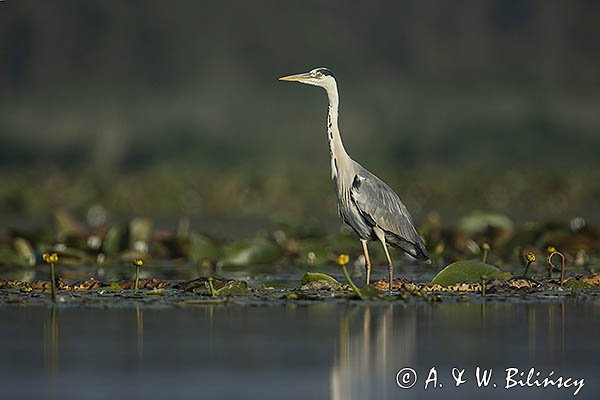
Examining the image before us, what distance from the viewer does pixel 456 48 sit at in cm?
8144

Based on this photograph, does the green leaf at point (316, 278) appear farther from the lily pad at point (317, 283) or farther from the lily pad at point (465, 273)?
the lily pad at point (465, 273)

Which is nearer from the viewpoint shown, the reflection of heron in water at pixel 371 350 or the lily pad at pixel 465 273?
the reflection of heron in water at pixel 371 350

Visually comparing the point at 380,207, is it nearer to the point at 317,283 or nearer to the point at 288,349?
the point at 317,283

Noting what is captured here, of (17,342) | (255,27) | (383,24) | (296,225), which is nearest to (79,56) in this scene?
(255,27)

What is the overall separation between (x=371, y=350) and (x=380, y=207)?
320cm

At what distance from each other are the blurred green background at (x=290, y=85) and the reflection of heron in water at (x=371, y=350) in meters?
35.7

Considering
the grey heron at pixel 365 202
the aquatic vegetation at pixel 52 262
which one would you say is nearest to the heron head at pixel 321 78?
the grey heron at pixel 365 202

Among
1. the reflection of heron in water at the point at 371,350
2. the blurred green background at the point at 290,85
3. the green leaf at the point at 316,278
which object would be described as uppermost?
the blurred green background at the point at 290,85

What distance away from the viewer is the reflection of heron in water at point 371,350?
277 inches

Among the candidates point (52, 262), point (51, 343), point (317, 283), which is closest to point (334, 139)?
point (317, 283)

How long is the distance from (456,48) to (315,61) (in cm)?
833

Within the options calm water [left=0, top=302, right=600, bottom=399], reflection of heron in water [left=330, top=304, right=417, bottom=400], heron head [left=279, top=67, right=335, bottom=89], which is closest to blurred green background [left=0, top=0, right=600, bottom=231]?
heron head [left=279, top=67, right=335, bottom=89]

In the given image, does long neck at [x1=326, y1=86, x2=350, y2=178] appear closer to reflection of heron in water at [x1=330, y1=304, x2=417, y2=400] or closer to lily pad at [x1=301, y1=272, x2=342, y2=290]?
lily pad at [x1=301, y1=272, x2=342, y2=290]

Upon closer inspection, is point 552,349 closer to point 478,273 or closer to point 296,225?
point 478,273
